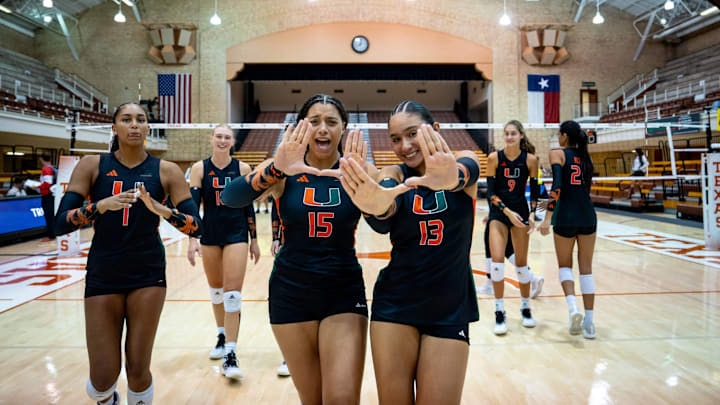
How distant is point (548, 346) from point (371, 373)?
1607mm

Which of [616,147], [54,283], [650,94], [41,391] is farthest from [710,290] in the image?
[650,94]

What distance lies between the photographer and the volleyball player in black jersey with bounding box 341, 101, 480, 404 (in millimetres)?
1701

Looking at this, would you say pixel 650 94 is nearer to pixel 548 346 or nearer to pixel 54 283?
pixel 548 346

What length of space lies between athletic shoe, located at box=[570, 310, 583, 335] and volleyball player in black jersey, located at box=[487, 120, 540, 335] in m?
0.35

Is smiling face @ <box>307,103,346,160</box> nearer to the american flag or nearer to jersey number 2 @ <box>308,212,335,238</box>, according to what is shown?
jersey number 2 @ <box>308,212,335,238</box>

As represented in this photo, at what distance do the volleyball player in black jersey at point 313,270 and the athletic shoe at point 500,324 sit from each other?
8.34ft

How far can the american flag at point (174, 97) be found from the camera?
21234mm

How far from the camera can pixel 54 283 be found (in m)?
6.05

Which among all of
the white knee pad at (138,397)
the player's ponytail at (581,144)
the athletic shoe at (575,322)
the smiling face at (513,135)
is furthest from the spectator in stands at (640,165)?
the white knee pad at (138,397)

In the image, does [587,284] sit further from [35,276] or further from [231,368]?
[35,276]

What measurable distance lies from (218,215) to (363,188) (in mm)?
2358

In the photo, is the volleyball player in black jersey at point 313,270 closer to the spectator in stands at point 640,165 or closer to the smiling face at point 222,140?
the smiling face at point 222,140

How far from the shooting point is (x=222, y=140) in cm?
365

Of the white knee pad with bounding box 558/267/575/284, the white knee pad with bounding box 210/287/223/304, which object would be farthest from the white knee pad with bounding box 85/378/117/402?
the white knee pad with bounding box 558/267/575/284
